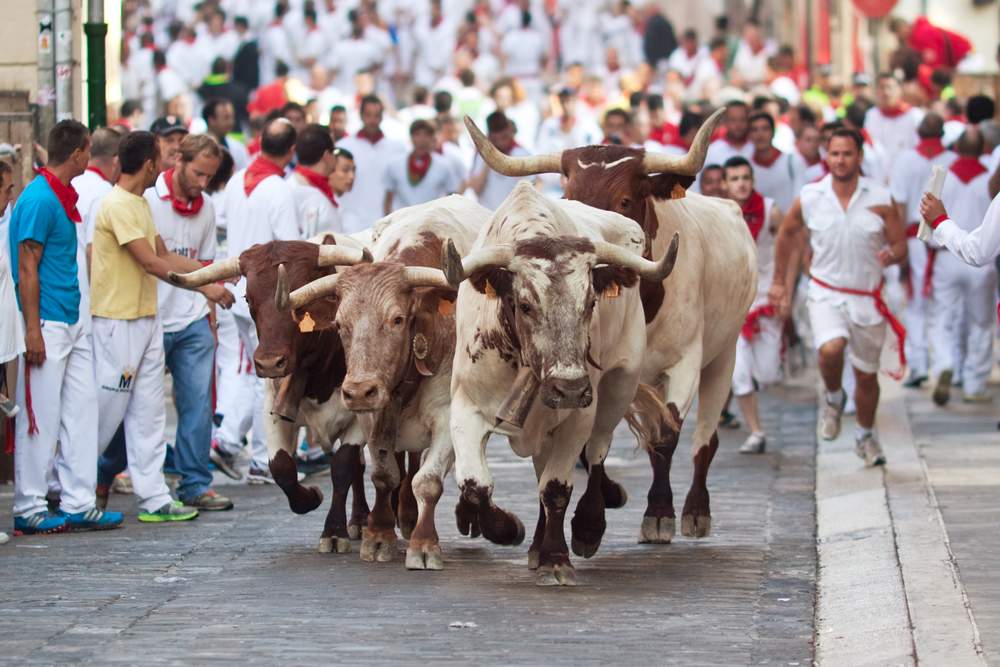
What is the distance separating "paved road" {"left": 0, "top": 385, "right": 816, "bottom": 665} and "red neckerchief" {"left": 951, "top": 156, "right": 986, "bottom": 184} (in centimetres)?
574

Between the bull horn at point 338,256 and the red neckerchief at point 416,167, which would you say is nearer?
the bull horn at point 338,256

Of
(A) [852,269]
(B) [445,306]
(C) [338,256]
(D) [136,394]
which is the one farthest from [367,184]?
(B) [445,306]

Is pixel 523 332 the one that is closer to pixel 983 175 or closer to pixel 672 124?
pixel 983 175

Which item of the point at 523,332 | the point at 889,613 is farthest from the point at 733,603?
the point at 523,332

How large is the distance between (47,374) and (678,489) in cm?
374

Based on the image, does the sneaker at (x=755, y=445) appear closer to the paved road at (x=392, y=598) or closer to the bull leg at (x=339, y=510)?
the paved road at (x=392, y=598)

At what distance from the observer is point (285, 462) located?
10344 mm

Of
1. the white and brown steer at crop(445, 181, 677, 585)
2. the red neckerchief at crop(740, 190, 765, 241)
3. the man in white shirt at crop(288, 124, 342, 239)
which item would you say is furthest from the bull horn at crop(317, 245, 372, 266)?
the red neckerchief at crop(740, 190, 765, 241)

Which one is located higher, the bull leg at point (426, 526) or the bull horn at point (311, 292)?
the bull horn at point (311, 292)

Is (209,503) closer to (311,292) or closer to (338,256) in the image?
(338,256)

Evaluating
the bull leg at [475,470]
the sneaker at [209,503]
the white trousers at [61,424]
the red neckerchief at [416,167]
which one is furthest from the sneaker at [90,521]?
the red neckerchief at [416,167]

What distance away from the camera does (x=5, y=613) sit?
8594 millimetres

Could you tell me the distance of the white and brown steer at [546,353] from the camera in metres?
8.70

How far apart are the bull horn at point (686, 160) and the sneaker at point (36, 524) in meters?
3.46
